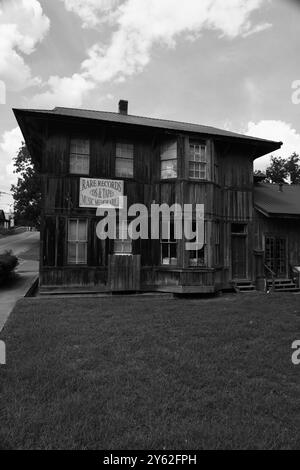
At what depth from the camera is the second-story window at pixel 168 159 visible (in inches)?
552

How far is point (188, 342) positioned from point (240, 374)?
1.68 m

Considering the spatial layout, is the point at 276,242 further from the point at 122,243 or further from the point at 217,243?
the point at 122,243

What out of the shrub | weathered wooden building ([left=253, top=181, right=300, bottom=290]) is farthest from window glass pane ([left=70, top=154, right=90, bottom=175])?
weathered wooden building ([left=253, top=181, right=300, bottom=290])

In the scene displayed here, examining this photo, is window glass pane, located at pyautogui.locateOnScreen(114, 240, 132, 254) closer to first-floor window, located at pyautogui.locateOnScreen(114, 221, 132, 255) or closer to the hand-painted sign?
first-floor window, located at pyautogui.locateOnScreen(114, 221, 132, 255)

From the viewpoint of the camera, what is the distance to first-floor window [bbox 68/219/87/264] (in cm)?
1334

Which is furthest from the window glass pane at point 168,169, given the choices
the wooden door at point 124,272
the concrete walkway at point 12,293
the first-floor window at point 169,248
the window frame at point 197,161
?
the concrete walkway at point 12,293

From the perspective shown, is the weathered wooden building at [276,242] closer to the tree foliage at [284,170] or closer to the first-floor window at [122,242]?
Answer: the first-floor window at [122,242]

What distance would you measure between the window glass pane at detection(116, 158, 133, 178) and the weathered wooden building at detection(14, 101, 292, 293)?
0.13 feet

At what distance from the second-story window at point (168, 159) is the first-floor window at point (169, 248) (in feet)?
6.29

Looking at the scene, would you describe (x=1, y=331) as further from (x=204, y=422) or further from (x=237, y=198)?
(x=237, y=198)

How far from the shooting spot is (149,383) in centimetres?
507
